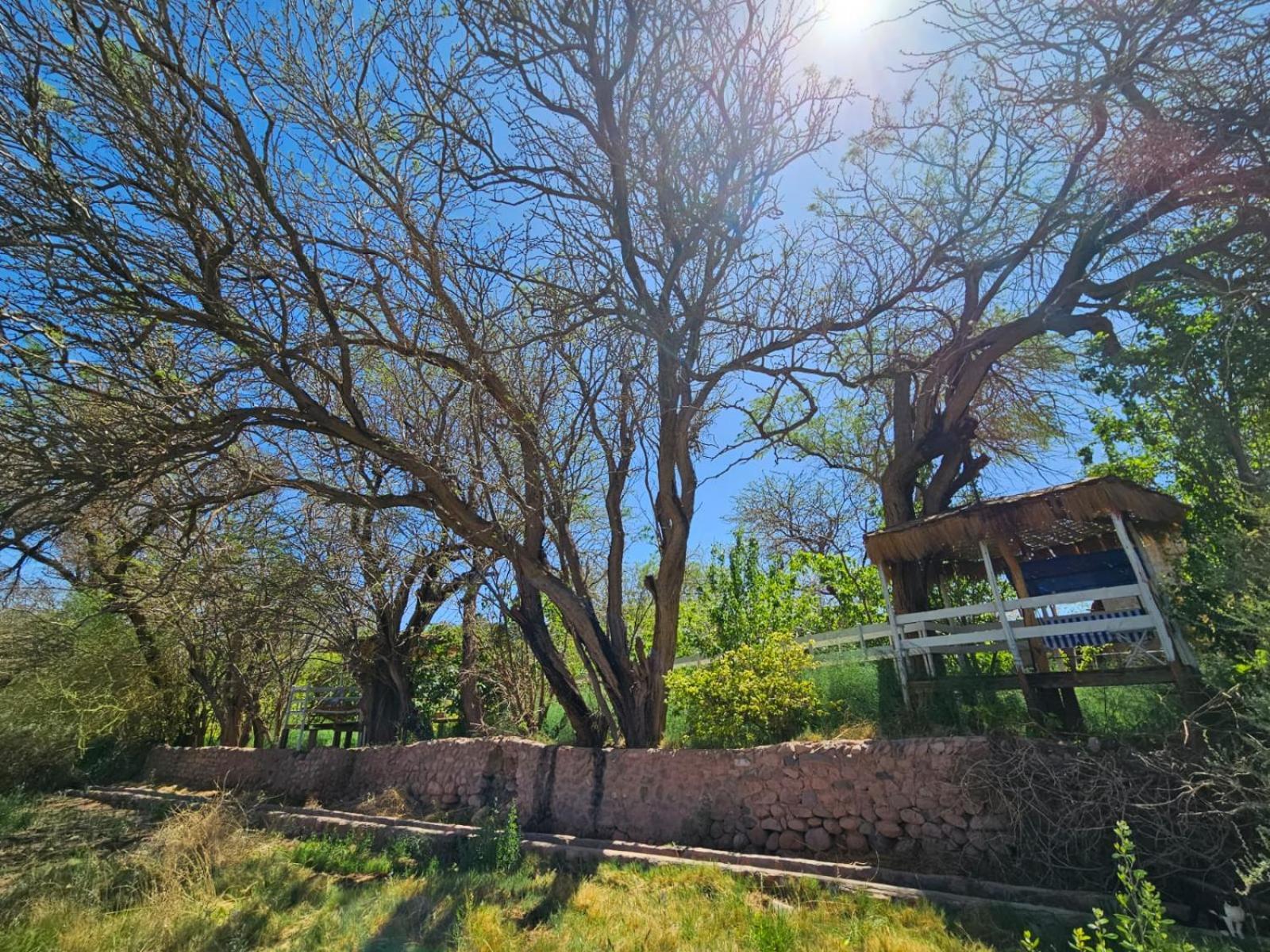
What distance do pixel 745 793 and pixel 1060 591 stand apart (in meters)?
4.64

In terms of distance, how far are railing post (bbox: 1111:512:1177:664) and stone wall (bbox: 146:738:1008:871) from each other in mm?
1995

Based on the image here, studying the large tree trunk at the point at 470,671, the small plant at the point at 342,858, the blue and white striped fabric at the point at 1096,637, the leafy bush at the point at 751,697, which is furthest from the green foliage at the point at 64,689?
the blue and white striped fabric at the point at 1096,637

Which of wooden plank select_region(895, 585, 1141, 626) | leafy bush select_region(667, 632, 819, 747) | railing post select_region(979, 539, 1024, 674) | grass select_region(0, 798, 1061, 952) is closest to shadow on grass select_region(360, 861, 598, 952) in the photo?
grass select_region(0, 798, 1061, 952)

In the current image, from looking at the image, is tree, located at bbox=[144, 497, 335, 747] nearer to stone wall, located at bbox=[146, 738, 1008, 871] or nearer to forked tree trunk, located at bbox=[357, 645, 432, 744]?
forked tree trunk, located at bbox=[357, 645, 432, 744]

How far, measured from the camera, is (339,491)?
845 centimetres

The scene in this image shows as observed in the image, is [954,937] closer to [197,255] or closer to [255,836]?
[255,836]

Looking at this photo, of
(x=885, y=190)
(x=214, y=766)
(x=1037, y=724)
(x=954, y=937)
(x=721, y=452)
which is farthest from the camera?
(x=214, y=766)

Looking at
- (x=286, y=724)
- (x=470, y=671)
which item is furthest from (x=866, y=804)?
(x=286, y=724)

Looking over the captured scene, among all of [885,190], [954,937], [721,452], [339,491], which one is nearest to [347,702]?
[339,491]

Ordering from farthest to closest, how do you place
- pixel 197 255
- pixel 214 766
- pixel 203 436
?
pixel 214 766
pixel 203 436
pixel 197 255

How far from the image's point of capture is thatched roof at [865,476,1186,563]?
6.28m

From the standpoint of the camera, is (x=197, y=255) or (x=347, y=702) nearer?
(x=197, y=255)

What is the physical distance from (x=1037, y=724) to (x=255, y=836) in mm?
9614

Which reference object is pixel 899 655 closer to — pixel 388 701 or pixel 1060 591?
pixel 1060 591
